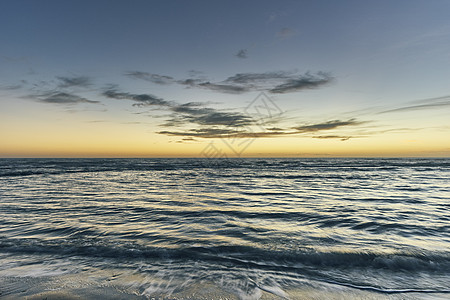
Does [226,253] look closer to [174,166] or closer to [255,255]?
[255,255]

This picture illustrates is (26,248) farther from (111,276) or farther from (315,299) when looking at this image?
(315,299)

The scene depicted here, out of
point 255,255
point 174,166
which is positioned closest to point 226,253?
point 255,255

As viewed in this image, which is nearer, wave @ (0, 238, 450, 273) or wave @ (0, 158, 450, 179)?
wave @ (0, 238, 450, 273)

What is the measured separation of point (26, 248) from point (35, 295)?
3072 millimetres

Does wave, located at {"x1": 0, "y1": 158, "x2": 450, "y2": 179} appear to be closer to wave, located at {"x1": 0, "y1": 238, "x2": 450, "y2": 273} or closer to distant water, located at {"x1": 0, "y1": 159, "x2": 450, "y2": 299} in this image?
distant water, located at {"x1": 0, "y1": 159, "x2": 450, "y2": 299}

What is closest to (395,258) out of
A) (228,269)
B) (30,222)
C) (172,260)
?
(228,269)

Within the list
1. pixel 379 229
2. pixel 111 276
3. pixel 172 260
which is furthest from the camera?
pixel 379 229

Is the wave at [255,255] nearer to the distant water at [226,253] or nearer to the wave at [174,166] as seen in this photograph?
the distant water at [226,253]

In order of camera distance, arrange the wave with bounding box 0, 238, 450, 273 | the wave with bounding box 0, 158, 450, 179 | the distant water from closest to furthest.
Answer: the distant water
the wave with bounding box 0, 238, 450, 273
the wave with bounding box 0, 158, 450, 179

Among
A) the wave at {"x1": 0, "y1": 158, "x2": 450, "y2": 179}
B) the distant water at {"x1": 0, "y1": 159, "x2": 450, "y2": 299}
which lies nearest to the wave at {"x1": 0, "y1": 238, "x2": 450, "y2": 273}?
the distant water at {"x1": 0, "y1": 159, "x2": 450, "y2": 299}

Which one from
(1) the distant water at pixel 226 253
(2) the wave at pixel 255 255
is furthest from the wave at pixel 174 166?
(2) the wave at pixel 255 255

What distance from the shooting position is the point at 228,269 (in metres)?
4.96

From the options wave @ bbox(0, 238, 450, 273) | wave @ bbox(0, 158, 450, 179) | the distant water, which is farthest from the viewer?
wave @ bbox(0, 158, 450, 179)

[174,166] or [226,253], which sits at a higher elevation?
[226,253]
